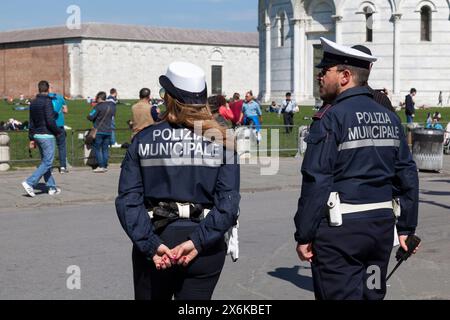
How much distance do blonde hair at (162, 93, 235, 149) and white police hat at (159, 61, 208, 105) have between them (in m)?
0.03

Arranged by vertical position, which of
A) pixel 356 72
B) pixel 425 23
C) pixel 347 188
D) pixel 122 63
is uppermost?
pixel 122 63

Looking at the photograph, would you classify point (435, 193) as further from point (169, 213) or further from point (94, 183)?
point (169, 213)

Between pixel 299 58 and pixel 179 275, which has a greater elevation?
pixel 299 58

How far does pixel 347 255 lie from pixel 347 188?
0.39m

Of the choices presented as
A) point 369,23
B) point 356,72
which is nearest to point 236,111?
point 356,72

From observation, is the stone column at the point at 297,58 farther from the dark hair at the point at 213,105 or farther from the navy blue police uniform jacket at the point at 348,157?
the navy blue police uniform jacket at the point at 348,157

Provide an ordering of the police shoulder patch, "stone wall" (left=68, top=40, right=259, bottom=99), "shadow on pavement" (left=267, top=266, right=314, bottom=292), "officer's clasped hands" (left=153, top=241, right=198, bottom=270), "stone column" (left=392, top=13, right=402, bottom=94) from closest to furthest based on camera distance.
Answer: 1. "officer's clasped hands" (left=153, top=241, right=198, bottom=270)
2. the police shoulder patch
3. "shadow on pavement" (left=267, top=266, right=314, bottom=292)
4. "stone column" (left=392, top=13, right=402, bottom=94)
5. "stone wall" (left=68, top=40, right=259, bottom=99)

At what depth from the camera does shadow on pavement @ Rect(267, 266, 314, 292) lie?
8.20m

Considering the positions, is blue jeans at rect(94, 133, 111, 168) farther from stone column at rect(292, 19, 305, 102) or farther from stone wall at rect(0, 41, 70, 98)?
stone wall at rect(0, 41, 70, 98)

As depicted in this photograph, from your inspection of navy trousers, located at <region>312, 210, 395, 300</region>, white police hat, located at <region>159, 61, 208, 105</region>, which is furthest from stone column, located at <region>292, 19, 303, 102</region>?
white police hat, located at <region>159, 61, 208, 105</region>

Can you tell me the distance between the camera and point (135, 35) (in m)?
99.0

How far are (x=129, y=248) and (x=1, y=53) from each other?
103 meters

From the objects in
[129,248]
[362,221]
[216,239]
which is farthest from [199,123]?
[129,248]

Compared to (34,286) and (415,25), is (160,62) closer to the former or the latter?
(415,25)
